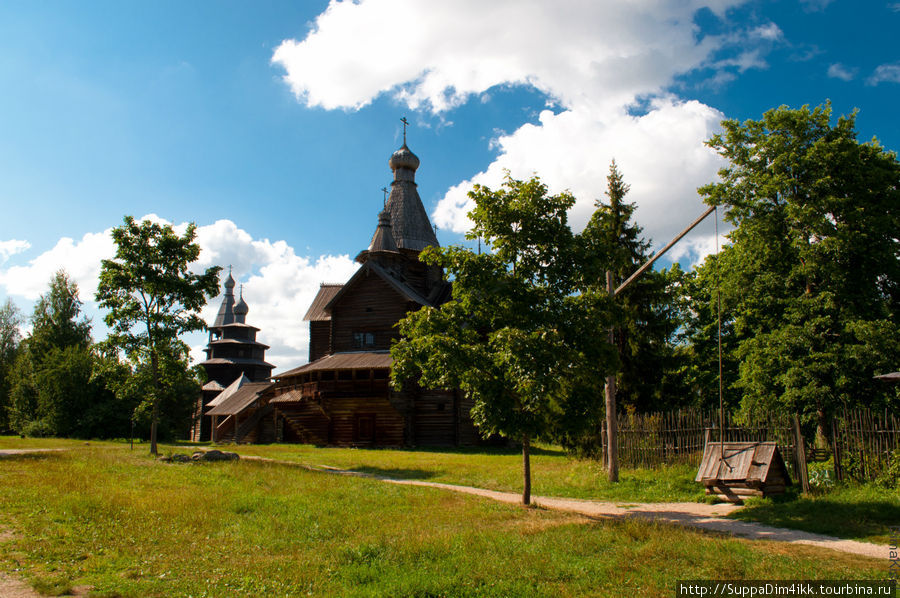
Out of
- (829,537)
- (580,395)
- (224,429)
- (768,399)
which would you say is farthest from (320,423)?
(829,537)

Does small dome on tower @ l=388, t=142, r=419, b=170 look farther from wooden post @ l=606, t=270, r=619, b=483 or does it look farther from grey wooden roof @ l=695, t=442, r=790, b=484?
grey wooden roof @ l=695, t=442, r=790, b=484

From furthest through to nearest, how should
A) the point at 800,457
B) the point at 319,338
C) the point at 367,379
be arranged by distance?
the point at 319,338 < the point at 367,379 < the point at 800,457

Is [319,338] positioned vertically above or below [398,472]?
above

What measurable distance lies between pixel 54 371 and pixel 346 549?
42365 millimetres

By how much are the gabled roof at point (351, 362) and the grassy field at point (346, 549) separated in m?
18.9

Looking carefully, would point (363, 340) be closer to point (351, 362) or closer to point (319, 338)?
point (351, 362)

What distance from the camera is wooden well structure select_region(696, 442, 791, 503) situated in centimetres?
1347

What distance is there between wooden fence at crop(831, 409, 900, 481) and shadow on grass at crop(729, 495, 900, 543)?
1194 millimetres

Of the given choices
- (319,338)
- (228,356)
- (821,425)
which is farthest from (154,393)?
Result: (228,356)

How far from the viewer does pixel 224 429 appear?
4584cm

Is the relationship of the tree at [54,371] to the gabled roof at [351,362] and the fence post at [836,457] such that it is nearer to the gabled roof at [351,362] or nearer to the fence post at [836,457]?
the gabled roof at [351,362]

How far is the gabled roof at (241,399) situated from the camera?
45.0m

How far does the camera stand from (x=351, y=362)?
3556 centimetres

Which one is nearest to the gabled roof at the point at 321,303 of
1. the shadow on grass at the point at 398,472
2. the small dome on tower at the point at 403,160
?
the small dome on tower at the point at 403,160
